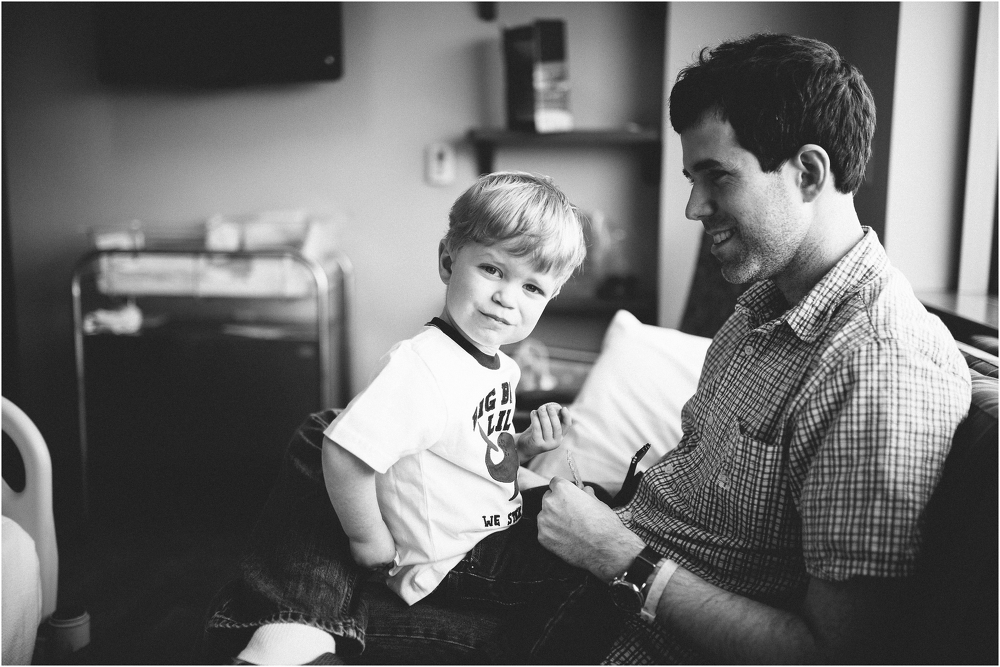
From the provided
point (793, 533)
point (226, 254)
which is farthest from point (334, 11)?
point (793, 533)

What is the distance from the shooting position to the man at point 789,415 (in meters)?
0.74

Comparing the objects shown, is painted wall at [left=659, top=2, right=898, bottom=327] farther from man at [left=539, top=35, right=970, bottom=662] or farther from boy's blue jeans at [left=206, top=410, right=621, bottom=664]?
boy's blue jeans at [left=206, top=410, right=621, bottom=664]

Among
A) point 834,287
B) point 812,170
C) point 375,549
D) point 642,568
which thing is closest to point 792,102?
point 812,170

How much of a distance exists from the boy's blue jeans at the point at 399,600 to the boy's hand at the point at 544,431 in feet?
0.36

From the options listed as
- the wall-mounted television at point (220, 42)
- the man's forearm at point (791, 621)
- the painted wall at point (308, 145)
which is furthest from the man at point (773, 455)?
the wall-mounted television at point (220, 42)

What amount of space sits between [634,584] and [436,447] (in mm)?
296

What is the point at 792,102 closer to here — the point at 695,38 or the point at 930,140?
the point at 930,140

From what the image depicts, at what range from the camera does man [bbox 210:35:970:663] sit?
29.4 inches

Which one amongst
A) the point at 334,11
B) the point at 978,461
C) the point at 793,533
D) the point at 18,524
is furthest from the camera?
the point at 334,11

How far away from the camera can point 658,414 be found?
159cm

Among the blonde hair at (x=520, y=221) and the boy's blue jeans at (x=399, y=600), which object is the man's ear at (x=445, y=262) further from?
the boy's blue jeans at (x=399, y=600)

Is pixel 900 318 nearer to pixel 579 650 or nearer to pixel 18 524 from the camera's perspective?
pixel 579 650

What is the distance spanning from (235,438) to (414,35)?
160cm

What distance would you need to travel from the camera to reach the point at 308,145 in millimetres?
2943
